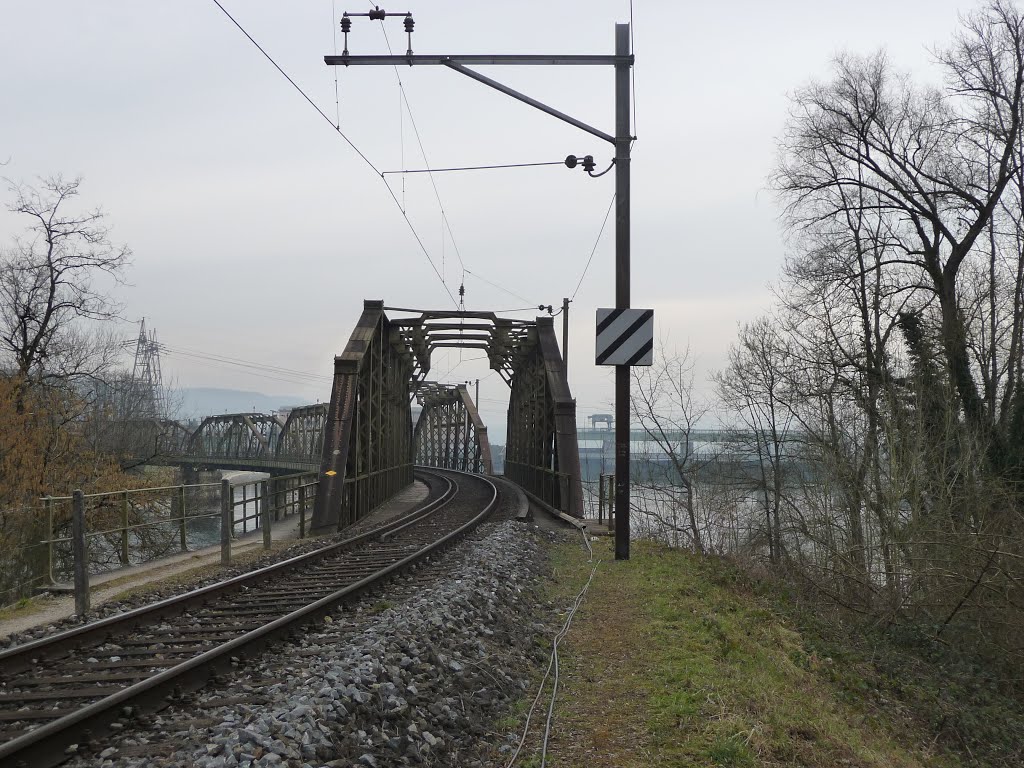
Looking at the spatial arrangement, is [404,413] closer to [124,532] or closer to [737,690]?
[124,532]

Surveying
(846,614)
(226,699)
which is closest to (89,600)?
(226,699)

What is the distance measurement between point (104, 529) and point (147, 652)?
15.9 m

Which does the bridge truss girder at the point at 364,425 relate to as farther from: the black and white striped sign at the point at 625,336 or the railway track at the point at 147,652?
the black and white striped sign at the point at 625,336

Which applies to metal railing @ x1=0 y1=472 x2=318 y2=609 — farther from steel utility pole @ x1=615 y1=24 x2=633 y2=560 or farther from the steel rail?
steel utility pole @ x1=615 y1=24 x2=633 y2=560

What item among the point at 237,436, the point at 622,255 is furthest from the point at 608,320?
the point at 237,436

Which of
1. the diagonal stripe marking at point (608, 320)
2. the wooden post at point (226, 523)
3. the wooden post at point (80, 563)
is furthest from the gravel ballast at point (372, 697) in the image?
the wooden post at point (226, 523)

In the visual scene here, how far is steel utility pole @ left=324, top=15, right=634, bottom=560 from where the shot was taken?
999 cm

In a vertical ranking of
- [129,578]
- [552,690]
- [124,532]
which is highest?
A: [124,532]

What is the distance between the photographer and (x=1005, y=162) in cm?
1697

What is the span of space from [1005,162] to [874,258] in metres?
3.44

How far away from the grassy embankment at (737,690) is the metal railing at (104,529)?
4885 millimetres

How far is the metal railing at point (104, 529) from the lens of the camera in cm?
898

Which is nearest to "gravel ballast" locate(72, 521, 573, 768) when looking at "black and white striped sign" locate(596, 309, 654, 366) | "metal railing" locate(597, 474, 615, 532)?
"black and white striped sign" locate(596, 309, 654, 366)

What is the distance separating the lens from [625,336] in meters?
10.5
